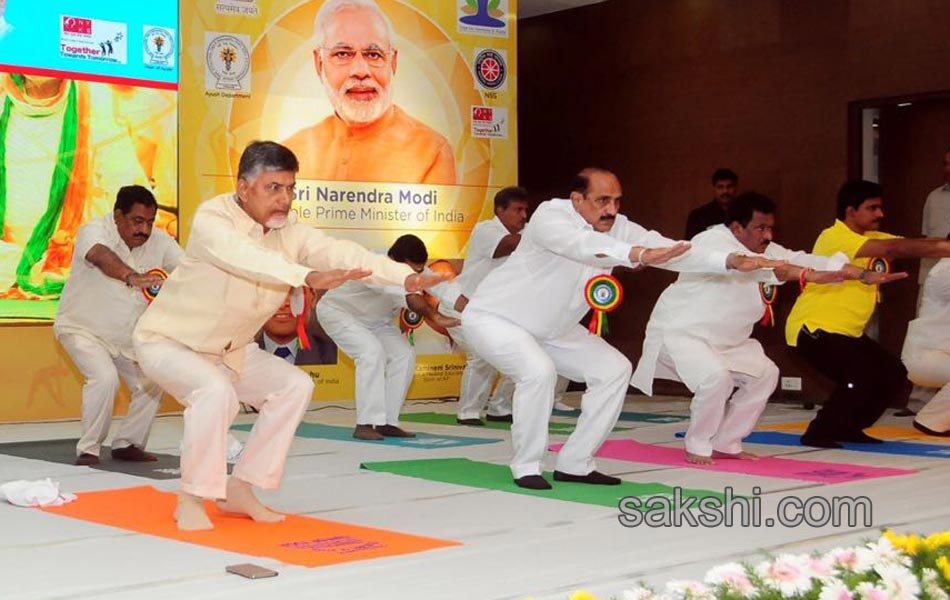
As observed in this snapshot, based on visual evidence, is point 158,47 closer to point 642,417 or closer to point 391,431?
point 391,431

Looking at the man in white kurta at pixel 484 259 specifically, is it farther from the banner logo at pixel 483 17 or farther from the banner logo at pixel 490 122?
the banner logo at pixel 483 17

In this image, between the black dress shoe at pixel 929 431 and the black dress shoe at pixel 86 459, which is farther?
the black dress shoe at pixel 929 431

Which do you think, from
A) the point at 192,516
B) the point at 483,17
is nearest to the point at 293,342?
the point at 483,17

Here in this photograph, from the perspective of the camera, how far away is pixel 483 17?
1129cm

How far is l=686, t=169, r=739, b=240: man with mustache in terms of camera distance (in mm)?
10477

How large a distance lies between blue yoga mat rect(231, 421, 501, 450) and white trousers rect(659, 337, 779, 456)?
1.41 meters

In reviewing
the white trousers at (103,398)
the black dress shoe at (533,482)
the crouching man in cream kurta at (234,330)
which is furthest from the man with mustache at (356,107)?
the crouching man in cream kurta at (234,330)

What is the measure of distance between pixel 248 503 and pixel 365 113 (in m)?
6.08

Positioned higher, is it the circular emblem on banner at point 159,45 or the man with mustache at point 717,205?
the circular emblem on banner at point 159,45

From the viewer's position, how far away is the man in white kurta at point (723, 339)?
22.1 feet

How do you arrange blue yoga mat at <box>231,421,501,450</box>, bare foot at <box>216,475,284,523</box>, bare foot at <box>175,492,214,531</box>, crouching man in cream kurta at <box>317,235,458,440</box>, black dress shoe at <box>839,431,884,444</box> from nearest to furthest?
1. bare foot at <box>175,492,214,531</box>
2. bare foot at <box>216,475,284,523</box>
3. black dress shoe at <box>839,431,884,444</box>
4. blue yoga mat at <box>231,421,501,450</box>
5. crouching man in cream kurta at <box>317,235,458,440</box>

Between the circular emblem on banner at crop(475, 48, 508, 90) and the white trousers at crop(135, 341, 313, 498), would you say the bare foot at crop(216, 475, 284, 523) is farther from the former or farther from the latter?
the circular emblem on banner at crop(475, 48, 508, 90)

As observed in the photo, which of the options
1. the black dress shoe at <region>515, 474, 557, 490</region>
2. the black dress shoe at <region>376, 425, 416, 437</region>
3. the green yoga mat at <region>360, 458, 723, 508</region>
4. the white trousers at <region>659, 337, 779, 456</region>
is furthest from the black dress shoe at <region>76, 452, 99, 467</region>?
the white trousers at <region>659, 337, 779, 456</region>

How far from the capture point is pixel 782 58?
Result: 1083 cm
